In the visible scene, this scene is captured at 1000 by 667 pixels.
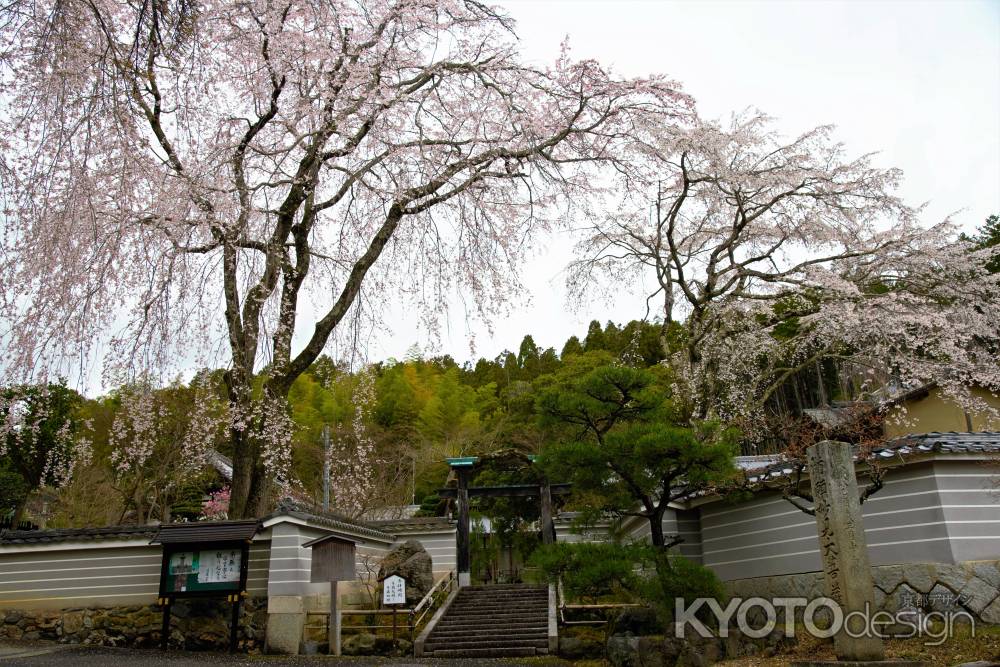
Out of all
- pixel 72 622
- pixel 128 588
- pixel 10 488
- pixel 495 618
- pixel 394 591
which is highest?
pixel 10 488

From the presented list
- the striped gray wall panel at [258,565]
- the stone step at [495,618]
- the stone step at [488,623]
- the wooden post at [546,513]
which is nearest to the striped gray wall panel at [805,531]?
the stone step at [488,623]

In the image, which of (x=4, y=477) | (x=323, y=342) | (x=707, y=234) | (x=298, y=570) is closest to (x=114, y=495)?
(x=4, y=477)

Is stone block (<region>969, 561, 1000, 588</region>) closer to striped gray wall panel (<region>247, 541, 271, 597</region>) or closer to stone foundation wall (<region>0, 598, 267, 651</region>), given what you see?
stone foundation wall (<region>0, 598, 267, 651</region>)

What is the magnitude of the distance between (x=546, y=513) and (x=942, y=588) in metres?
8.42

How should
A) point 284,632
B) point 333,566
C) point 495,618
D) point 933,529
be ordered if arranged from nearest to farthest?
1. point 933,529
2. point 333,566
3. point 284,632
4. point 495,618

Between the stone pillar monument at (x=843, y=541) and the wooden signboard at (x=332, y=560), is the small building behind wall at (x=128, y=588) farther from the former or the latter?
the stone pillar monument at (x=843, y=541)

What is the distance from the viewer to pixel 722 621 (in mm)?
8688

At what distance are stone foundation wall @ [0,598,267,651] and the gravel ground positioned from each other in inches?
17.8

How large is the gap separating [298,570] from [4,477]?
1243 cm

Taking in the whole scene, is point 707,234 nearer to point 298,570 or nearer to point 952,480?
point 952,480

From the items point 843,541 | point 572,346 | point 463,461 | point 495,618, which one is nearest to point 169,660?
point 495,618

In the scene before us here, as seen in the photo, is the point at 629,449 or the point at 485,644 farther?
the point at 485,644

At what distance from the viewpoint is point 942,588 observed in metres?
7.91

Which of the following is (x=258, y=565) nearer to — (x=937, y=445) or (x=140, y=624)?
(x=140, y=624)
